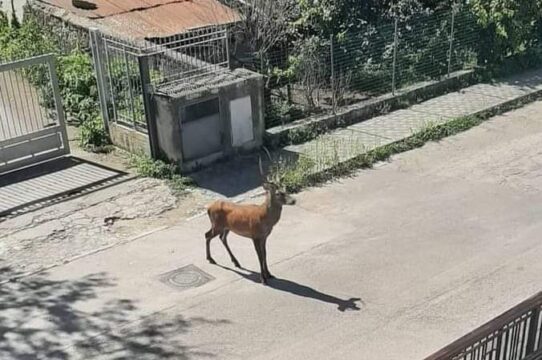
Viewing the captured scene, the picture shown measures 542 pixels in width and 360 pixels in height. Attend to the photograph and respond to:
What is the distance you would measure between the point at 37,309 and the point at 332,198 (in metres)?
4.19

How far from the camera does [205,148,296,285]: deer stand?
7838 millimetres

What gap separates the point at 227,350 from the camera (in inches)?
281

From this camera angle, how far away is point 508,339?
4.95m

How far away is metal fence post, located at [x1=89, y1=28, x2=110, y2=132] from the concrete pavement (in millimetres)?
3359

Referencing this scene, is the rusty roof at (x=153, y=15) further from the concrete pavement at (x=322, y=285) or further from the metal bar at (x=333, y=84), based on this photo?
the concrete pavement at (x=322, y=285)

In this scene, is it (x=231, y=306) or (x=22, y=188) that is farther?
(x=22, y=188)

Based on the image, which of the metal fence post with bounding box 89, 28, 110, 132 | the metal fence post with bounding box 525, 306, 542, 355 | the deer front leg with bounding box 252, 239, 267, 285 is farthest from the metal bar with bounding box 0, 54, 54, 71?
Answer: the metal fence post with bounding box 525, 306, 542, 355

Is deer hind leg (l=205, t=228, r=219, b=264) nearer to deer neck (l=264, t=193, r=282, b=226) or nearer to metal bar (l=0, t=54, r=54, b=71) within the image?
deer neck (l=264, t=193, r=282, b=226)

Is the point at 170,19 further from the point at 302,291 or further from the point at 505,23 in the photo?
the point at 302,291

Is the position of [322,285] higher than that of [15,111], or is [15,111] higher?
[15,111]

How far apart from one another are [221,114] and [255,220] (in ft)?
11.7

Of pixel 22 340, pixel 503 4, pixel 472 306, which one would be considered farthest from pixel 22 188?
pixel 503 4

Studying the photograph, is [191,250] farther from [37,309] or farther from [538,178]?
[538,178]

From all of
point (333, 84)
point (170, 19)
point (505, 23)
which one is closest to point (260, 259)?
point (333, 84)
